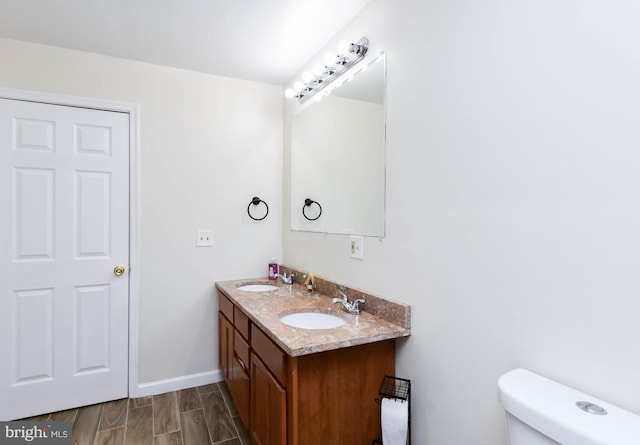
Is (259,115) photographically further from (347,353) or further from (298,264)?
(347,353)

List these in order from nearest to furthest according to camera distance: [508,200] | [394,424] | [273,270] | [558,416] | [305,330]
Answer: [558,416], [508,200], [394,424], [305,330], [273,270]

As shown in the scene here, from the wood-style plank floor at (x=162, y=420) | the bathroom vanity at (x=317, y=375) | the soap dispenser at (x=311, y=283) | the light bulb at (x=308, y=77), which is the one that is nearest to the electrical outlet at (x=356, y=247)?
the bathroom vanity at (x=317, y=375)

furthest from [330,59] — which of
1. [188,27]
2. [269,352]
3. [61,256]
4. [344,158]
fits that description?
[61,256]

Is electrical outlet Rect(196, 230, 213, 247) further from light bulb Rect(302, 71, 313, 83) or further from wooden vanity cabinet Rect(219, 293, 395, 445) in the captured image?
light bulb Rect(302, 71, 313, 83)

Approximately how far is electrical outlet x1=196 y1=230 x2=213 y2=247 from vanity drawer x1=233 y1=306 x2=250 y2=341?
67 centimetres

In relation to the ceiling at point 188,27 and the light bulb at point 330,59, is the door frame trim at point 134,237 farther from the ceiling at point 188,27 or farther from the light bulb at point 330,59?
the light bulb at point 330,59

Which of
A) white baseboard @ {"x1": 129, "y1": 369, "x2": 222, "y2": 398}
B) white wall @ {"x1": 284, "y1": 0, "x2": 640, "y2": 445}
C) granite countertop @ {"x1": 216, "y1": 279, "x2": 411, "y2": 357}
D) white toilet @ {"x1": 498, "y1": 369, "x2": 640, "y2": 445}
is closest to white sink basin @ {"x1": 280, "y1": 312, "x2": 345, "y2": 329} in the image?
granite countertop @ {"x1": 216, "y1": 279, "x2": 411, "y2": 357}

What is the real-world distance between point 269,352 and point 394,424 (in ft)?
1.88

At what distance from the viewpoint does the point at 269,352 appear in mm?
1461

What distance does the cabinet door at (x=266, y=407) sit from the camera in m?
1.32

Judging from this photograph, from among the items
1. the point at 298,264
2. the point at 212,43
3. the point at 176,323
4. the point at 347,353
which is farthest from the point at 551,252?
the point at 176,323

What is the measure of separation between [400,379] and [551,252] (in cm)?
83

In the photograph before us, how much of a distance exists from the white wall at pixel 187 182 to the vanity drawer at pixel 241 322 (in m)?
0.59
